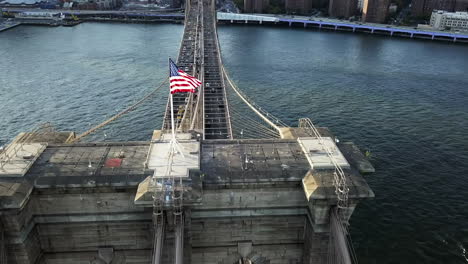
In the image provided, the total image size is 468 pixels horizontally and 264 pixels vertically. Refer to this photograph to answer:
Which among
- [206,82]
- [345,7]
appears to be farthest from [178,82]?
[345,7]

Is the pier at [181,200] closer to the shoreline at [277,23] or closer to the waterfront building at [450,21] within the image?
the shoreline at [277,23]

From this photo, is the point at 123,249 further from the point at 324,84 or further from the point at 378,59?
the point at 378,59

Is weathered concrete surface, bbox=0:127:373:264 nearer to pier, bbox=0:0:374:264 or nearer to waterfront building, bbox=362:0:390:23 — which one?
pier, bbox=0:0:374:264

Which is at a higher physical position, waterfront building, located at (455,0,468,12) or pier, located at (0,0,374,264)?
waterfront building, located at (455,0,468,12)

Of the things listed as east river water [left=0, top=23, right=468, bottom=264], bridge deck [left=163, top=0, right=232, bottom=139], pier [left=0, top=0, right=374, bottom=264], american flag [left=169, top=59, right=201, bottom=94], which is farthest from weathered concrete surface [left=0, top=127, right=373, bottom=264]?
east river water [left=0, top=23, right=468, bottom=264]

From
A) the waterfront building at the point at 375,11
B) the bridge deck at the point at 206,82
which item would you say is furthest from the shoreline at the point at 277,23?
the bridge deck at the point at 206,82

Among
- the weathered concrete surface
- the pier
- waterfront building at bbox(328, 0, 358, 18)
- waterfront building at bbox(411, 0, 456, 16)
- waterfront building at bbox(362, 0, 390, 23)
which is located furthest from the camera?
waterfront building at bbox(328, 0, 358, 18)

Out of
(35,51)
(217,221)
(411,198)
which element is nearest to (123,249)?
(217,221)
